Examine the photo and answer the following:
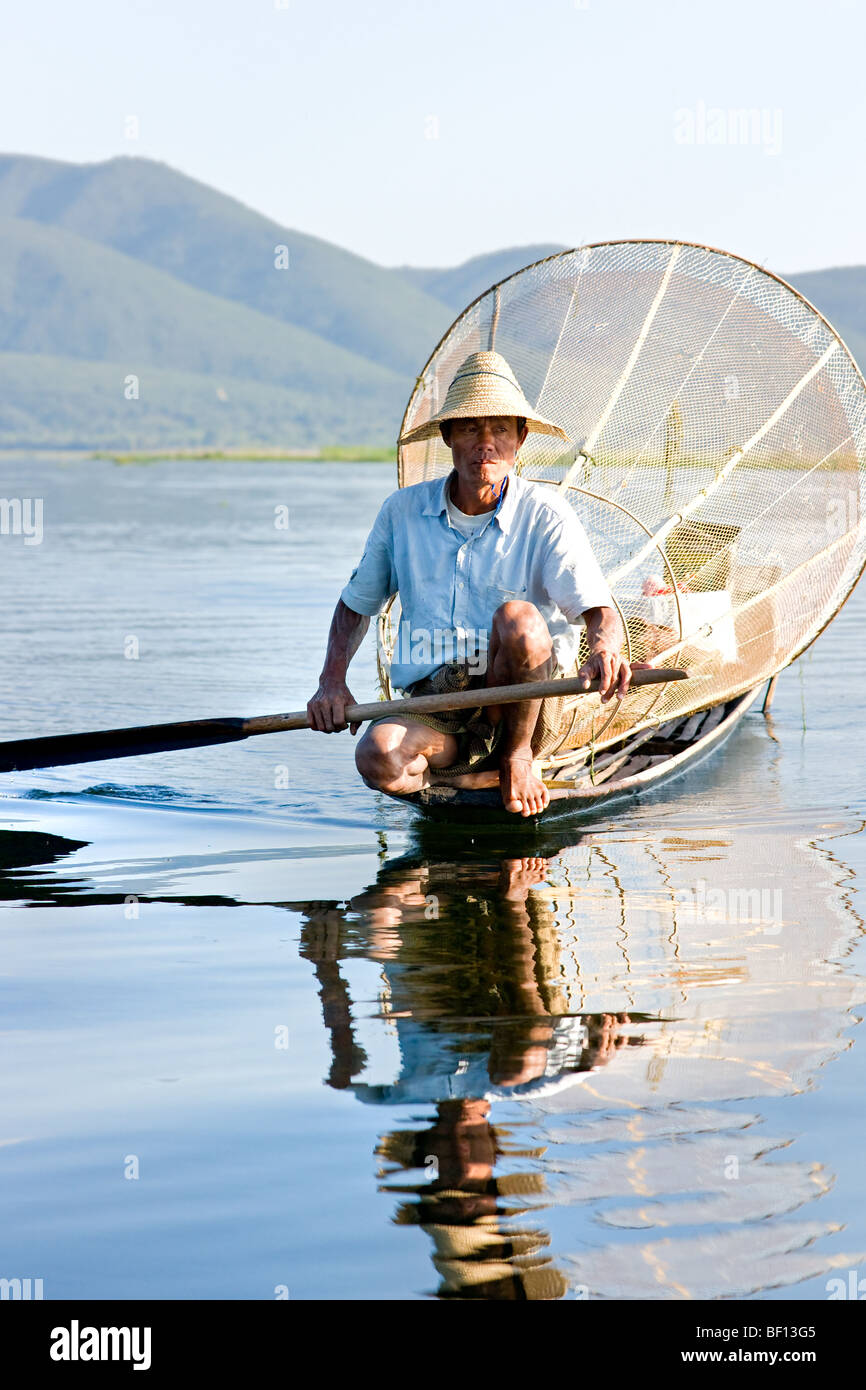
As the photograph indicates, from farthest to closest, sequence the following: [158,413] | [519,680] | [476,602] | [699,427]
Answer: [158,413] < [699,427] < [476,602] < [519,680]

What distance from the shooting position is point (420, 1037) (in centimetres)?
350

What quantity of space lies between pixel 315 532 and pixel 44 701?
554 inches

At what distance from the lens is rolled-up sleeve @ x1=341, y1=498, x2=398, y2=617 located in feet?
17.2

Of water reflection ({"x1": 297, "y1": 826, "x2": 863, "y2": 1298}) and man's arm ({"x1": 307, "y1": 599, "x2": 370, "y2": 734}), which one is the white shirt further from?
water reflection ({"x1": 297, "y1": 826, "x2": 863, "y2": 1298})

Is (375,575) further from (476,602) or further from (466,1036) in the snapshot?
(466,1036)

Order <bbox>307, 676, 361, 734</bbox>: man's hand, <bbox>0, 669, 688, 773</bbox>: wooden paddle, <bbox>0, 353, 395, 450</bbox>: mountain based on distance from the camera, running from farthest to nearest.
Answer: <bbox>0, 353, 395, 450</bbox>: mountain
<bbox>307, 676, 361, 734</bbox>: man's hand
<bbox>0, 669, 688, 773</bbox>: wooden paddle

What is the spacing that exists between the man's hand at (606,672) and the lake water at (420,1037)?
63cm

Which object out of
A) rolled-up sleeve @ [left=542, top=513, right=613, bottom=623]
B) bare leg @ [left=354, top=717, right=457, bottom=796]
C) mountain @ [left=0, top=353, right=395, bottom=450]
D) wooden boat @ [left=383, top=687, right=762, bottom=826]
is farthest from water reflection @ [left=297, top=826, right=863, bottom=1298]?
mountain @ [left=0, top=353, right=395, bottom=450]

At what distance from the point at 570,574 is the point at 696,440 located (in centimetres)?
277

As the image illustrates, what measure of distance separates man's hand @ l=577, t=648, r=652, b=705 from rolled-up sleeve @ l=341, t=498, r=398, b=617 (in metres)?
0.87

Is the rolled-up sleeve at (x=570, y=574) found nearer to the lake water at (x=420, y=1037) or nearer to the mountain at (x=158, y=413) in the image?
the lake water at (x=420, y=1037)

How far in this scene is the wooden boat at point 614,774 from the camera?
536cm

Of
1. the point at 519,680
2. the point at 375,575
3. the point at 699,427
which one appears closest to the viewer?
the point at 519,680

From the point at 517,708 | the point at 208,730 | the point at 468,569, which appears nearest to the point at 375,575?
the point at 468,569
